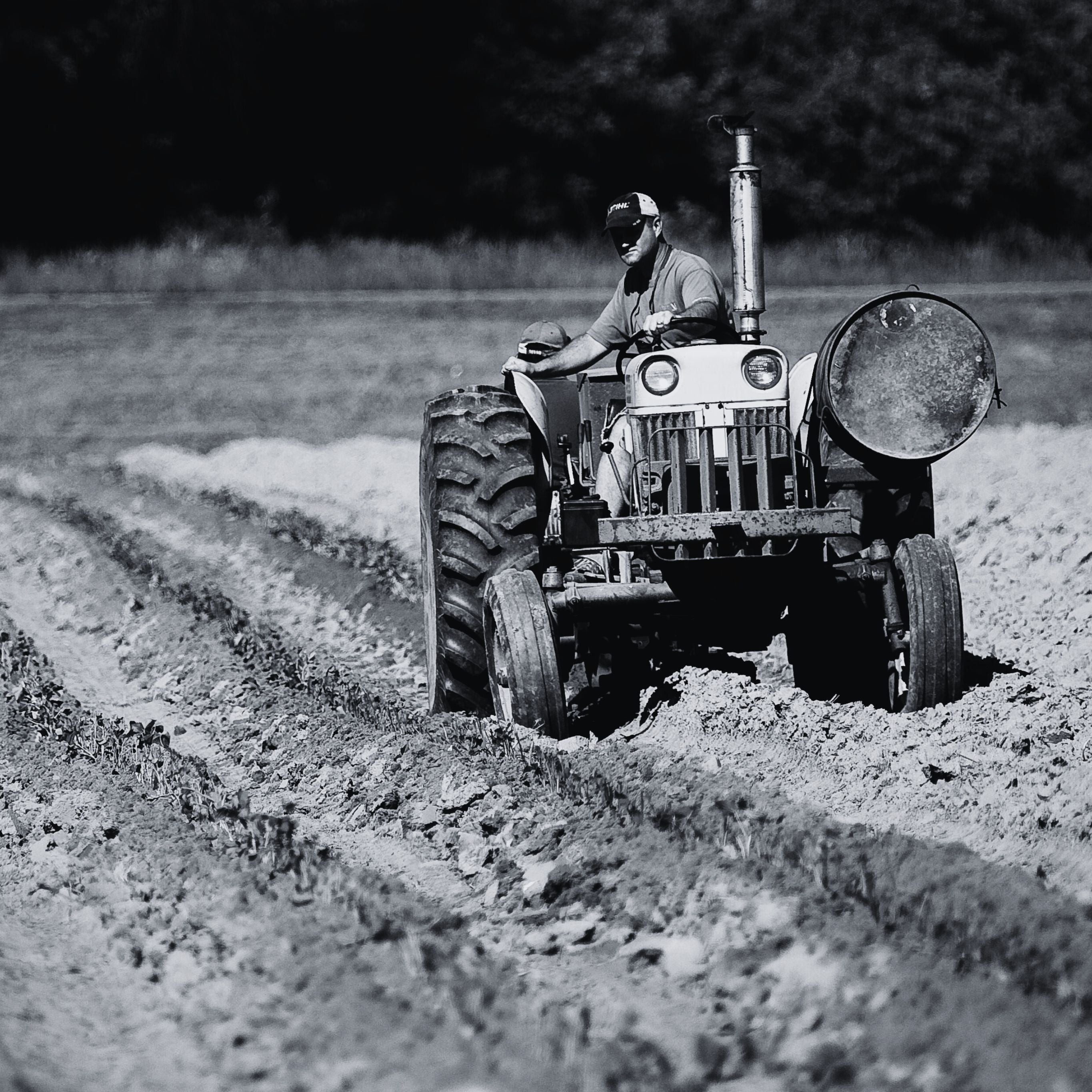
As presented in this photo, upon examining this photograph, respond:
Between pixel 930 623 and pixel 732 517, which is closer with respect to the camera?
pixel 732 517

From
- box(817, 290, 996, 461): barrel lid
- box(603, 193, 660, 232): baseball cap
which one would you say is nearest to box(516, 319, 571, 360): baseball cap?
box(603, 193, 660, 232): baseball cap

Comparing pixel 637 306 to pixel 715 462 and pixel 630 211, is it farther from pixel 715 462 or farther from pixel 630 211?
pixel 715 462

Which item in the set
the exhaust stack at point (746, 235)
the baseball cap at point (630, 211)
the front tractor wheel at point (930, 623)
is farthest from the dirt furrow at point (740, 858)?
the baseball cap at point (630, 211)

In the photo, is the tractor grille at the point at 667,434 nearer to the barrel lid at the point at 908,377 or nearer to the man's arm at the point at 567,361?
the barrel lid at the point at 908,377

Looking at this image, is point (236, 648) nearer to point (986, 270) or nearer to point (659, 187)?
point (986, 270)

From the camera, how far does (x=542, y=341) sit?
6.95 m

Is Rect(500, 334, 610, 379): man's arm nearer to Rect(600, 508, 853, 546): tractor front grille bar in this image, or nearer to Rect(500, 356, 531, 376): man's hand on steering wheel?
Rect(500, 356, 531, 376): man's hand on steering wheel

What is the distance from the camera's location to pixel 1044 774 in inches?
198

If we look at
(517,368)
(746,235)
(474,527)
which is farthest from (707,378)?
(517,368)

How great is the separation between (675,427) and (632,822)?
174 centimetres

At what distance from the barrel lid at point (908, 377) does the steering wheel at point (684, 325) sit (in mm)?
446

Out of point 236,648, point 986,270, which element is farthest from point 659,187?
point 236,648

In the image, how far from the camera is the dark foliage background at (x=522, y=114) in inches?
1033

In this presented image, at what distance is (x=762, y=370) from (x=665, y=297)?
2.38 ft
